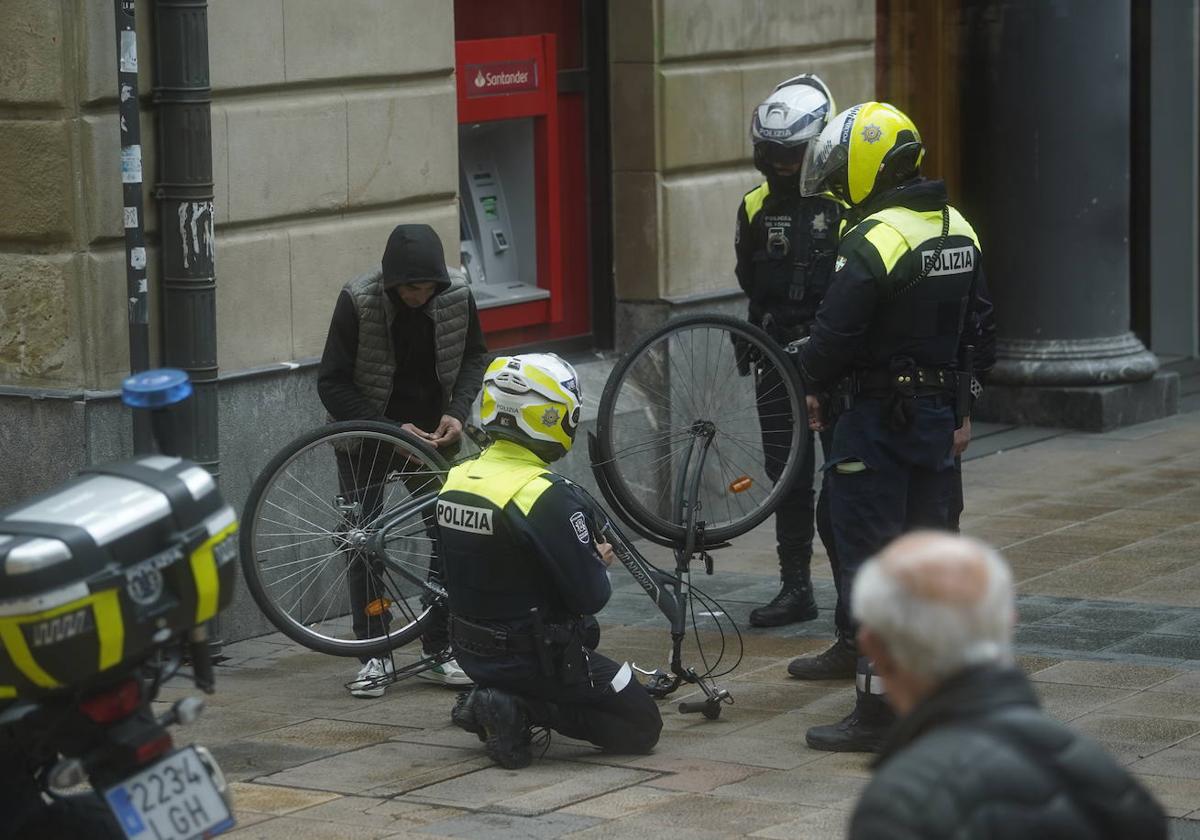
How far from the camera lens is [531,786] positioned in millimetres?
6094

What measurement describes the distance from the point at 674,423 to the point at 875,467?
261 cm

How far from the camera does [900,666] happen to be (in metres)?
2.97

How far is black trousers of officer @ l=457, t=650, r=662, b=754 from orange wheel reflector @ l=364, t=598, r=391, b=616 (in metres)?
0.98

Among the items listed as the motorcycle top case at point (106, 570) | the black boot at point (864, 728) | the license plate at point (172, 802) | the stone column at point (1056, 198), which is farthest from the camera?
the stone column at point (1056, 198)

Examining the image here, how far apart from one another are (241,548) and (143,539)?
11.3ft

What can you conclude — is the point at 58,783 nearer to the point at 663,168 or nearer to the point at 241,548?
the point at 241,548

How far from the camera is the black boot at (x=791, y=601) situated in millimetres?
8219

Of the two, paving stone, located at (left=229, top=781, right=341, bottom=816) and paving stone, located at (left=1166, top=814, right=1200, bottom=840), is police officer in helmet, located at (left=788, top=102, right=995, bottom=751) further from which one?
paving stone, located at (left=229, top=781, right=341, bottom=816)

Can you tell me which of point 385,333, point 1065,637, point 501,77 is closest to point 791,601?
point 1065,637

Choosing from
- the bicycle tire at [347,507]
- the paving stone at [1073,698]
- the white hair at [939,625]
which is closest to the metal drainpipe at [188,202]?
the bicycle tire at [347,507]

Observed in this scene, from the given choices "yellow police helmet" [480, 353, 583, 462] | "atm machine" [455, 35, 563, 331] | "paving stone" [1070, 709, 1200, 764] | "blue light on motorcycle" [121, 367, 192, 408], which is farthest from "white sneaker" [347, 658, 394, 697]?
"blue light on motorcycle" [121, 367, 192, 408]

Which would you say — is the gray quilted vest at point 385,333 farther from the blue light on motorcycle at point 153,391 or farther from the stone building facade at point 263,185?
the blue light on motorcycle at point 153,391

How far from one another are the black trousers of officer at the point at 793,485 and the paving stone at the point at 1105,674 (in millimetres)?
866

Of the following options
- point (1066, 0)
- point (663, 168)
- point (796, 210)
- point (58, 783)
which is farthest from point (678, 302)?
point (58, 783)
